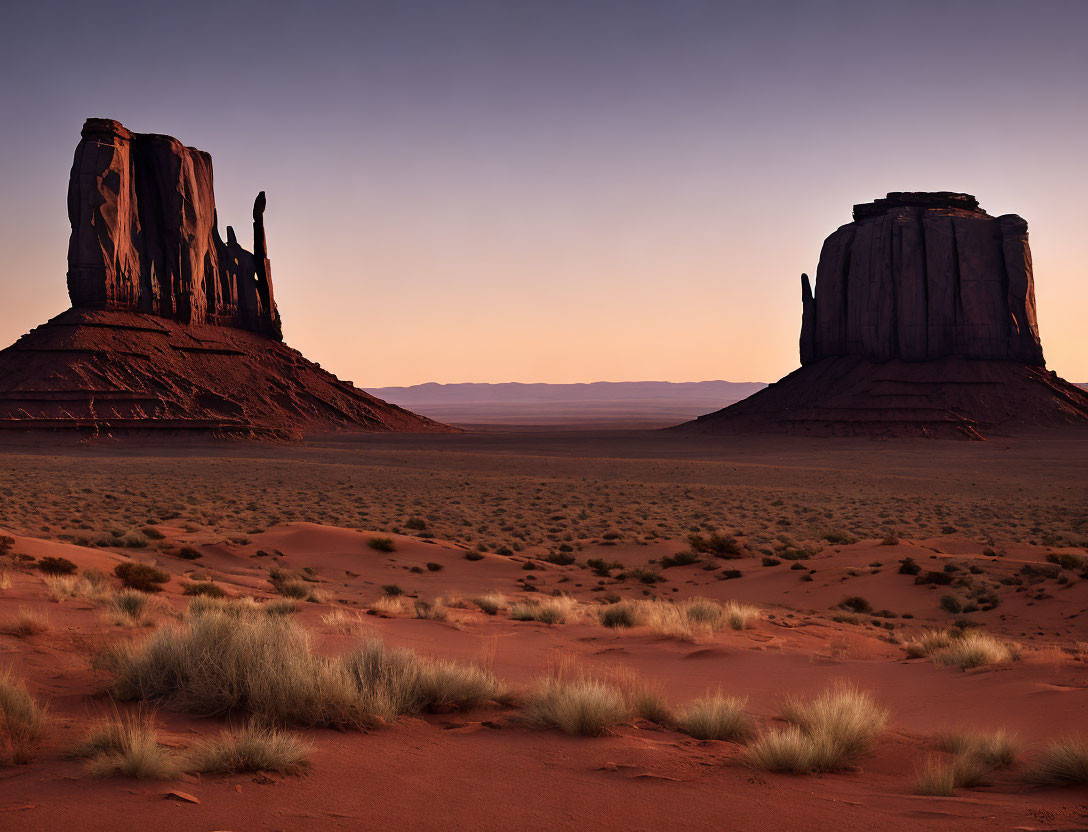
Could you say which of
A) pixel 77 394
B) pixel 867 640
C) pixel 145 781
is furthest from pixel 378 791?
pixel 77 394

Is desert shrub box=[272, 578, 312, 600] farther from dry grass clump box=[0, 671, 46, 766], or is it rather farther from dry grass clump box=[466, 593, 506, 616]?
dry grass clump box=[0, 671, 46, 766]

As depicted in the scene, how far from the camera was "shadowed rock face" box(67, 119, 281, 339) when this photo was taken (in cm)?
7950

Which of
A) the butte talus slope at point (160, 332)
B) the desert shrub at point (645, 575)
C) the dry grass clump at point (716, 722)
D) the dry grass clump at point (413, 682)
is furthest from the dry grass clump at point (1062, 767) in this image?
the butte talus slope at point (160, 332)

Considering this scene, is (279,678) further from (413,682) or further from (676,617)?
(676,617)

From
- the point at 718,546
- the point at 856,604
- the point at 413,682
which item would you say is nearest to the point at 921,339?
the point at 718,546

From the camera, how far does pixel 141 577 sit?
14008 mm

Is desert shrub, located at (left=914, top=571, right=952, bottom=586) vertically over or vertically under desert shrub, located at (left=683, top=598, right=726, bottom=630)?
under

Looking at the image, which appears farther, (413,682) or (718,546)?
(718,546)

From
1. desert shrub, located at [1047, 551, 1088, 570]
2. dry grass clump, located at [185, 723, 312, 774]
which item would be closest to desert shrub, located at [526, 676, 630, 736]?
dry grass clump, located at [185, 723, 312, 774]

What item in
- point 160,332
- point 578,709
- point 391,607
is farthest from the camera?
point 160,332

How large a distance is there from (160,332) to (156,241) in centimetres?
1305

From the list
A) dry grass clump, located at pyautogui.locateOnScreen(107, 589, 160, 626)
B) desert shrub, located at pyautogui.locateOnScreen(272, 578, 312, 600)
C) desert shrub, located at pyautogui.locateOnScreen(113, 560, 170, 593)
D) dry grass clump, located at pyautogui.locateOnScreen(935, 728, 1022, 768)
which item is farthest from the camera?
desert shrub, located at pyautogui.locateOnScreen(272, 578, 312, 600)

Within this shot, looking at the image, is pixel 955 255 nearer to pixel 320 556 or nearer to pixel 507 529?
pixel 507 529

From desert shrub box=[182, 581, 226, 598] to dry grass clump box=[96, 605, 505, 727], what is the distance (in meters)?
6.11
